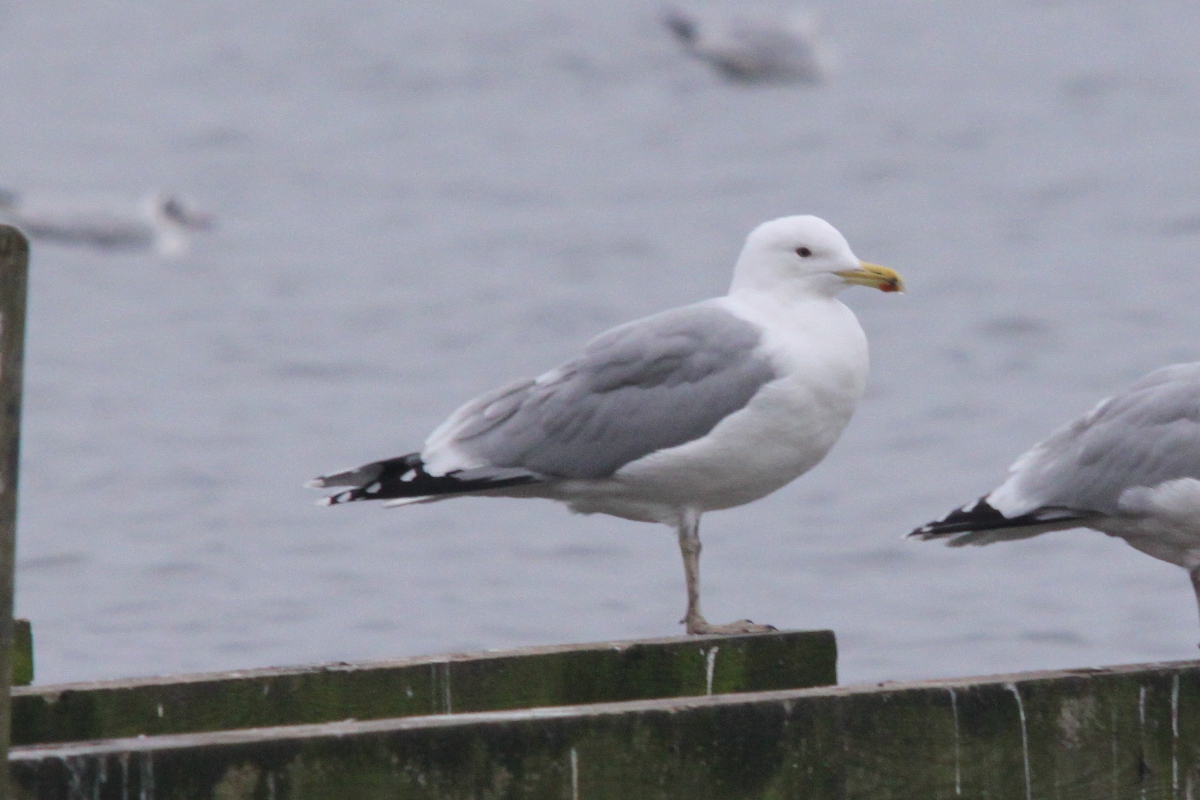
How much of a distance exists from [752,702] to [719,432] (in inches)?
68.2

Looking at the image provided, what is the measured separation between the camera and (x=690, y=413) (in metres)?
5.53

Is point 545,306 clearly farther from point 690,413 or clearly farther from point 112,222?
point 690,413

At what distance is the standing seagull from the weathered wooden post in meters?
2.42

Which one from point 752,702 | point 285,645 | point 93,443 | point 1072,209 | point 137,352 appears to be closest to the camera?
point 752,702

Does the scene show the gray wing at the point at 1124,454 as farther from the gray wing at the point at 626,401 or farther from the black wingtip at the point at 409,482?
the black wingtip at the point at 409,482

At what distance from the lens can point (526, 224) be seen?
813 inches

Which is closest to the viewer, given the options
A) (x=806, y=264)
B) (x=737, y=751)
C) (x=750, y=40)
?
(x=737, y=751)

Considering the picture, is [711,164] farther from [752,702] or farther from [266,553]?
[752,702]

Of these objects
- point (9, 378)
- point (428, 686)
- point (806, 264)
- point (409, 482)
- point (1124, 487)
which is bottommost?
point (428, 686)

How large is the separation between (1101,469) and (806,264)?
0.89 meters

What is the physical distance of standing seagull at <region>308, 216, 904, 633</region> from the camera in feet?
17.7

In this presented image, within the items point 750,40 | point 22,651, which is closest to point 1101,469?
point 22,651

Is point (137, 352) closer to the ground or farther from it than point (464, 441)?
farther from it

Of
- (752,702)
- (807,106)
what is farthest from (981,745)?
(807,106)
